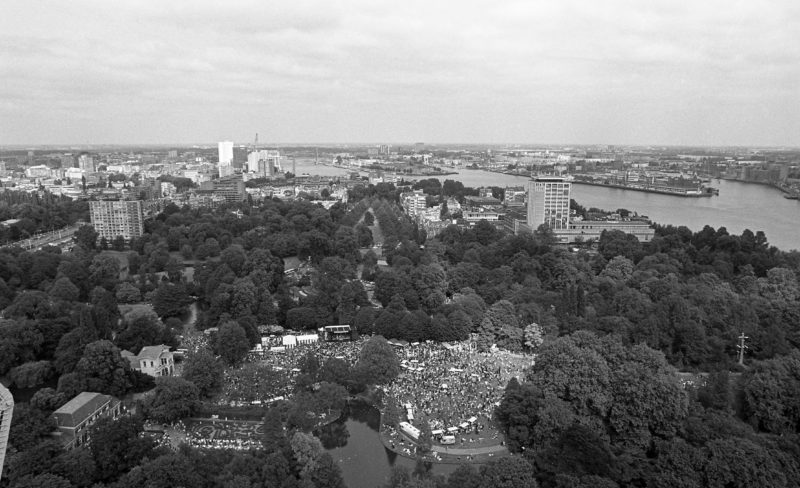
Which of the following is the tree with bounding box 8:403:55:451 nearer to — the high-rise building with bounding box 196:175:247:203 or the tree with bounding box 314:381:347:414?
the tree with bounding box 314:381:347:414

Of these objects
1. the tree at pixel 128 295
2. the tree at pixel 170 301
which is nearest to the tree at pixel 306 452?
the tree at pixel 170 301

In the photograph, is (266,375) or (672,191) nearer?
(266,375)

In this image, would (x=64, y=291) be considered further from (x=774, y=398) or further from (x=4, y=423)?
(x=774, y=398)

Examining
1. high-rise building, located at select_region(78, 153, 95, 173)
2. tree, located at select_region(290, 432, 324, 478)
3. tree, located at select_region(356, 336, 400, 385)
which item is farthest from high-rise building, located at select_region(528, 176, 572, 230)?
high-rise building, located at select_region(78, 153, 95, 173)

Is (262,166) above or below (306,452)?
above

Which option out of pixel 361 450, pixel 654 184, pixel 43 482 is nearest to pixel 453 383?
pixel 361 450

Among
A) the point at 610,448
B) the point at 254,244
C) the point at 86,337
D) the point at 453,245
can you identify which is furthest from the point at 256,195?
the point at 610,448

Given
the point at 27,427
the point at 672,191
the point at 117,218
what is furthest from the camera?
the point at 672,191
